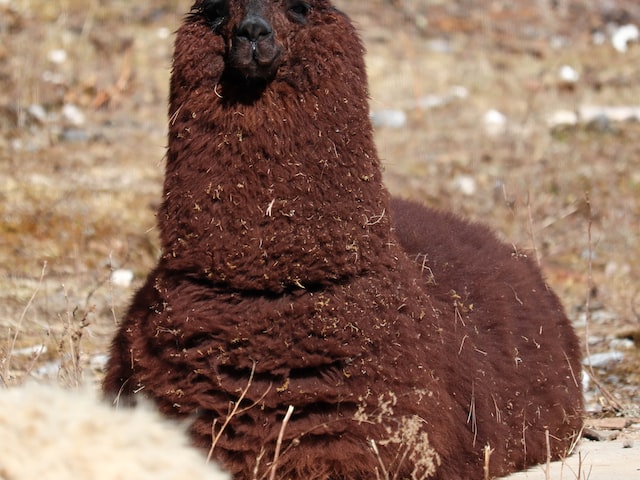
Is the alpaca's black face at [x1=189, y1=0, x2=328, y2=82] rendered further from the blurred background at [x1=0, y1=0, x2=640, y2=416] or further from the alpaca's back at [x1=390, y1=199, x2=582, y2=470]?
the blurred background at [x1=0, y1=0, x2=640, y2=416]

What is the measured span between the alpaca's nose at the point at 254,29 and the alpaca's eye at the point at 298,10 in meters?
0.22

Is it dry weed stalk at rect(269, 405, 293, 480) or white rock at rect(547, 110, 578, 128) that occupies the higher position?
dry weed stalk at rect(269, 405, 293, 480)

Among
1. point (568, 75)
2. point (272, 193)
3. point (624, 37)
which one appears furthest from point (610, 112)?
point (272, 193)

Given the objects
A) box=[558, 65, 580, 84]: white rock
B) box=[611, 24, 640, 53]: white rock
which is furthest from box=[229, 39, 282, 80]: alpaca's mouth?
box=[611, 24, 640, 53]: white rock

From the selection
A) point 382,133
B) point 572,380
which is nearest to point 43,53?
point 382,133

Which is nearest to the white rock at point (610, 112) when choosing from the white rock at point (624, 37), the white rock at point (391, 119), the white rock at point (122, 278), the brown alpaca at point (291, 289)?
the white rock at point (391, 119)

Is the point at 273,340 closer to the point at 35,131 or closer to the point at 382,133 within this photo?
the point at 35,131

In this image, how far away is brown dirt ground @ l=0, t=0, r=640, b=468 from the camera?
745 cm

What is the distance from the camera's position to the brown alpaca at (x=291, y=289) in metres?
3.60

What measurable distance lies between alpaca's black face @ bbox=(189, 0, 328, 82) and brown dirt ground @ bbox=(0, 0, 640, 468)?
1540 millimetres

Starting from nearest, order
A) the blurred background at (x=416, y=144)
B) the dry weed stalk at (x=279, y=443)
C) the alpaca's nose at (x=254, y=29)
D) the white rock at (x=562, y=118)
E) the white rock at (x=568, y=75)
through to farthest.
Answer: the dry weed stalk at (x=279, y=443)
the alpaca's nose at (x=254, y=29)
the blurred background at (x=416, y=144)
the white rock at (x=562, y=118)
the white rock at (x=568, y=75)

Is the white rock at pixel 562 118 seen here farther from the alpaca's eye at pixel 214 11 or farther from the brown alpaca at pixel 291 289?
the alpaca's eye at pixel 214 11

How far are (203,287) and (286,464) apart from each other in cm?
71

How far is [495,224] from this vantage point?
10.1 meters
